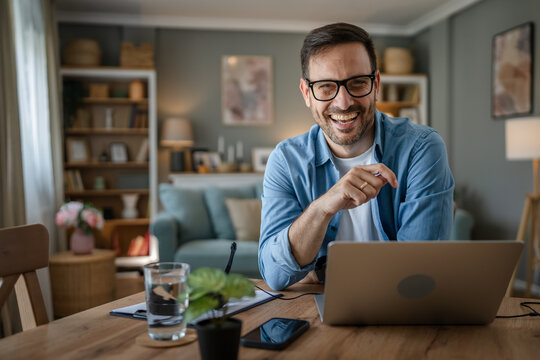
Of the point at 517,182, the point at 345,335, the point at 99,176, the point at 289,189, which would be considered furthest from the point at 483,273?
the point at 99,176

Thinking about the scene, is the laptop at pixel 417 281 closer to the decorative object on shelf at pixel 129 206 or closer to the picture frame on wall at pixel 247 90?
the decorative object on shelf at pixel 129 206

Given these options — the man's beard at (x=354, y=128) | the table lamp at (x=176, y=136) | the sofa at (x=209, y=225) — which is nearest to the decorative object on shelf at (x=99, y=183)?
the table lamp at (x=176, y=136)

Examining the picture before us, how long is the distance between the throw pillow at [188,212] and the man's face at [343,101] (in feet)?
8.54

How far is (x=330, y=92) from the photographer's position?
4.72ft

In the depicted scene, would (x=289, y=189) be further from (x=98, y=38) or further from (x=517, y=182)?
(x=98, y=38)

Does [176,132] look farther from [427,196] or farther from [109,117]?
[427,196]

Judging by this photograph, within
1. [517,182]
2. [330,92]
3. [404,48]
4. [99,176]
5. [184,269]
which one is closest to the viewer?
[184,269]

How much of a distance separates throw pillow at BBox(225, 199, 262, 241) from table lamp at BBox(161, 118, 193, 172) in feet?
4.93

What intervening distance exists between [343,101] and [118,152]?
Result: 14.2 feet

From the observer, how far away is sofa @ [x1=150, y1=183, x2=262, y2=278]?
3582mm

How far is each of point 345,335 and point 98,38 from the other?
5324 mm

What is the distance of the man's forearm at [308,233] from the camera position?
125 cm

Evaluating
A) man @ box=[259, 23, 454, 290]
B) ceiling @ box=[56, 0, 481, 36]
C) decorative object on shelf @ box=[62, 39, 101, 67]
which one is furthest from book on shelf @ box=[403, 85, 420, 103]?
man @ box=[259, 23, 454, 290]

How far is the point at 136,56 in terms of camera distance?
5199mm
